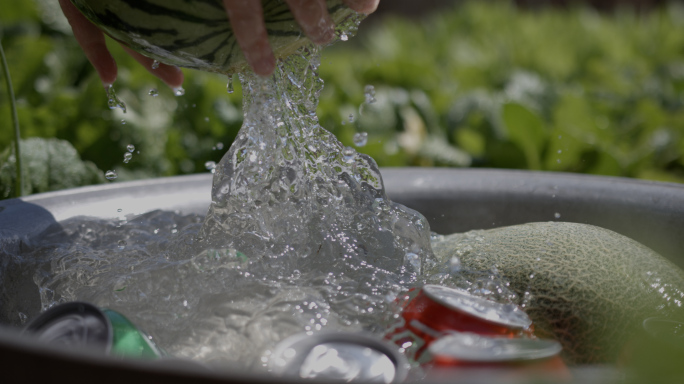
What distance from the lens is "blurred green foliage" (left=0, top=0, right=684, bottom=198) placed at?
2.36 m

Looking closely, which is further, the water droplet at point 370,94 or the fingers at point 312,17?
the water droplet at point 370,94

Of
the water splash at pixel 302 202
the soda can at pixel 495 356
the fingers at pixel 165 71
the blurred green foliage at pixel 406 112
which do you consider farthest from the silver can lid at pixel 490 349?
the blurred green foliage at pixel 406 112

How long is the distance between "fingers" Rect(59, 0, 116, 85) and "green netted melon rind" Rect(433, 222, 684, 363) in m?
0.94

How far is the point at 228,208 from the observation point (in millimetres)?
1548

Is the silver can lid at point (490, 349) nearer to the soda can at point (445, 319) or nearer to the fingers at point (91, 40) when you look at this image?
the soda can at point (445, 319)

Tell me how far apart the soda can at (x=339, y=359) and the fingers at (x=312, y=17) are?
21.2 inches

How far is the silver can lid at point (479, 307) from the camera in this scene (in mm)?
1092

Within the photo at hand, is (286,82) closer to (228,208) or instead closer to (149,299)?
(228,208)

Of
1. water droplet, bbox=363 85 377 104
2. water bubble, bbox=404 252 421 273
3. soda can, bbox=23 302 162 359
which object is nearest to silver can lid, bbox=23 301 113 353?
soda can, bbox=23 302 162 359

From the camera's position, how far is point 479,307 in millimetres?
1146

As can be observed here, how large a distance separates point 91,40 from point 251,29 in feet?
2.32

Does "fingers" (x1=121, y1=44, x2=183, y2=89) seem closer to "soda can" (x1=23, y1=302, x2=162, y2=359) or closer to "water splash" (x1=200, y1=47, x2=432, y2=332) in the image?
"water splash" (x1=200, y1=47, x2=432, y2=332)

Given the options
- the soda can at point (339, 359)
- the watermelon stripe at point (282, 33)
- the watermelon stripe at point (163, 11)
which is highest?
the watermelon stripe at point (163, 11)

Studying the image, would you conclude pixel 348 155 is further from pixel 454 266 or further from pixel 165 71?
pixel 165 71
